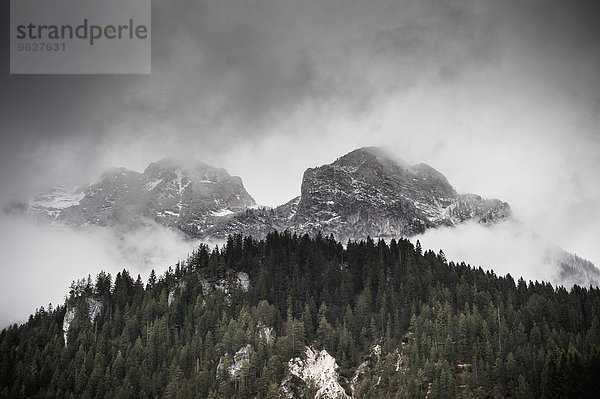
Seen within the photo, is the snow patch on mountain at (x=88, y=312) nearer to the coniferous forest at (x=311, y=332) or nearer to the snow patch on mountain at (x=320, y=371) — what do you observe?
the coniferous forest at (x=311, y=332)

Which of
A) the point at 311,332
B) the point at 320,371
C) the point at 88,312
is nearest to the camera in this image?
the point at 320,371

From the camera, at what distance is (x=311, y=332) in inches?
6122

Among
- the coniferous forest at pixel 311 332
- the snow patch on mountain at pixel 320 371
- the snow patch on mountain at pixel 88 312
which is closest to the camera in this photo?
the coniferous forest at pixel 311 332

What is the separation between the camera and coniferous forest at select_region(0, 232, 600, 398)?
122812mm

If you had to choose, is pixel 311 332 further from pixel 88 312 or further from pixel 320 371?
pixel 88 312

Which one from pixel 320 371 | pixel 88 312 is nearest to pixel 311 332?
pixel 320 371

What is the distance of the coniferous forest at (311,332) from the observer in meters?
123

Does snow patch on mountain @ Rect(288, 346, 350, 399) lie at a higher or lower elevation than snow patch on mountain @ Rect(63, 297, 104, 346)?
lower

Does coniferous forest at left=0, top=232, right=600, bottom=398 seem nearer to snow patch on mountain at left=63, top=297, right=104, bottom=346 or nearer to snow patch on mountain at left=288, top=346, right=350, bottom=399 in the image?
snow patch on mountain at left=63, top=297, right=104, bottom=346

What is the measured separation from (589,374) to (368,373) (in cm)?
5469

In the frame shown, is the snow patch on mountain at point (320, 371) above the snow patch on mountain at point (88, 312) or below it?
below

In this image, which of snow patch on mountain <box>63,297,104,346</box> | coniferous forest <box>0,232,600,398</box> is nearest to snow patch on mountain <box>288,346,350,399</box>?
coniferous forest <box>0,232,600,398</box>

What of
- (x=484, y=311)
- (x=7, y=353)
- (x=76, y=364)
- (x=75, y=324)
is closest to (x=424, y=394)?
(x=484, y=311)

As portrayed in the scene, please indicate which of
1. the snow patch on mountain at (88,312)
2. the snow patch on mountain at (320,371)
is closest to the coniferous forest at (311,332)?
the snow patch on mountain at (88,312)
